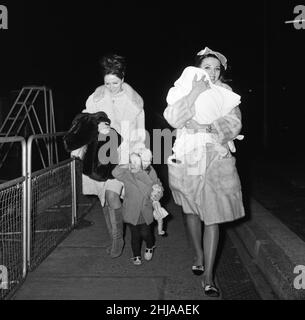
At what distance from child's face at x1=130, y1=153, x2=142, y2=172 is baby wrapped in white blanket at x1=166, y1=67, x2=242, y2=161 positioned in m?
0.75

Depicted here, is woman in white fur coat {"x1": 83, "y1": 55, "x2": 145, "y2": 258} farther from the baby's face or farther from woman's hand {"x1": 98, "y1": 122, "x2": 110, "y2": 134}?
the baby's face

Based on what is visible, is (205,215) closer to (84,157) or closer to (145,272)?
(145,272)

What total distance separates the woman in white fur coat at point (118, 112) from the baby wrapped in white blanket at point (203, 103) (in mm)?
826

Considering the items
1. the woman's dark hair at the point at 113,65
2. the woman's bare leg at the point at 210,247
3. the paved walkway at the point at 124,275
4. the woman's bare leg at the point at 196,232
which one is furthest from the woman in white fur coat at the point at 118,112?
the woman's bare leg at the point at 210,247

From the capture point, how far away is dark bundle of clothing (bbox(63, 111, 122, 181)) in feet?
15.2

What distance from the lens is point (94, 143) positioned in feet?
15.6

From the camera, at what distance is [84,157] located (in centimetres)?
482

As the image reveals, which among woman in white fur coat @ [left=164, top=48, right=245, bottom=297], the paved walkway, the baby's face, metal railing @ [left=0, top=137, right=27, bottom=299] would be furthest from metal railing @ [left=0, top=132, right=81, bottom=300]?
woman in white fur coat @ [left=164, top=48, right=245, bottom=297]

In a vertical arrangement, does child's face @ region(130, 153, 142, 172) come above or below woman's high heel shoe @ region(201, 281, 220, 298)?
above

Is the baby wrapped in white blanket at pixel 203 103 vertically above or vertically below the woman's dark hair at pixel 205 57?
below

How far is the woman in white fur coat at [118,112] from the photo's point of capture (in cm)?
475

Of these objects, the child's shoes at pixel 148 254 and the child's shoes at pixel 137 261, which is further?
the child's shoes at pixel 148 254

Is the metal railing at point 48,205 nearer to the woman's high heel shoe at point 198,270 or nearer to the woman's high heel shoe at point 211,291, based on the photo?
the woman's high heel shoe at point 198,270

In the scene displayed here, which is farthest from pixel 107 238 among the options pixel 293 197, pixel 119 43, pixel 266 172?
pixel 119 43
